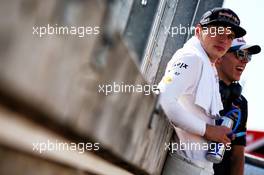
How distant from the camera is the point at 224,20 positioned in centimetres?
311

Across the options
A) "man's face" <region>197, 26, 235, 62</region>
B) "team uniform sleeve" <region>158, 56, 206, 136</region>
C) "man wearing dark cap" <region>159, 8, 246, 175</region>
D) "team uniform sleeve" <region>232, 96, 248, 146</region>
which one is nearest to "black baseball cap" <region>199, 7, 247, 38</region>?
"man's face" <region>197, 26, 235, 62</region>

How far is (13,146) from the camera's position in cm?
84

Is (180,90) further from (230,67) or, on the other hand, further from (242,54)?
(242,54)

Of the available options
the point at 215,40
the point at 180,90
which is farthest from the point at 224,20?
the point at 180,90

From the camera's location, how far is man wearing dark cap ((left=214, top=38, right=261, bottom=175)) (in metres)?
3.54

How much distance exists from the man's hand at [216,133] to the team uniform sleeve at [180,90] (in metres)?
0.05

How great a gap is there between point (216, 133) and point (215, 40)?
0.77m

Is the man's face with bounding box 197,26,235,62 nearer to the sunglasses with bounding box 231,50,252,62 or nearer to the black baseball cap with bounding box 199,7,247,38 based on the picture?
the black baseball cap with bounding box 199,7,247,38

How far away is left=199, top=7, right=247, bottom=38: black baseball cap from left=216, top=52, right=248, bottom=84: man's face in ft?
2.01

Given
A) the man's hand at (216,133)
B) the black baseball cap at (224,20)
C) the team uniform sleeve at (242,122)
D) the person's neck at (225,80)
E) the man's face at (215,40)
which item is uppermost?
the black baseball cap at (224,20)

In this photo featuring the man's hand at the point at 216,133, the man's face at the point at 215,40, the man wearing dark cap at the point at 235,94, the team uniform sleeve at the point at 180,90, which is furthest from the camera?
the man wearing dark cap at the point at 235,94

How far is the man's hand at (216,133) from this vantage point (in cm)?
265

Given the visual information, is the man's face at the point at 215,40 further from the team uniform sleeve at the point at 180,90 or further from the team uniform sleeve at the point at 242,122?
the team uniform sleeve at the point at 242,122

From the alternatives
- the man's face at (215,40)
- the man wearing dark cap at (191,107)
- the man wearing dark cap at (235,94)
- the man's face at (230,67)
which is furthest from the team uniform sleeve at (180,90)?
the man's face at (230,67)
